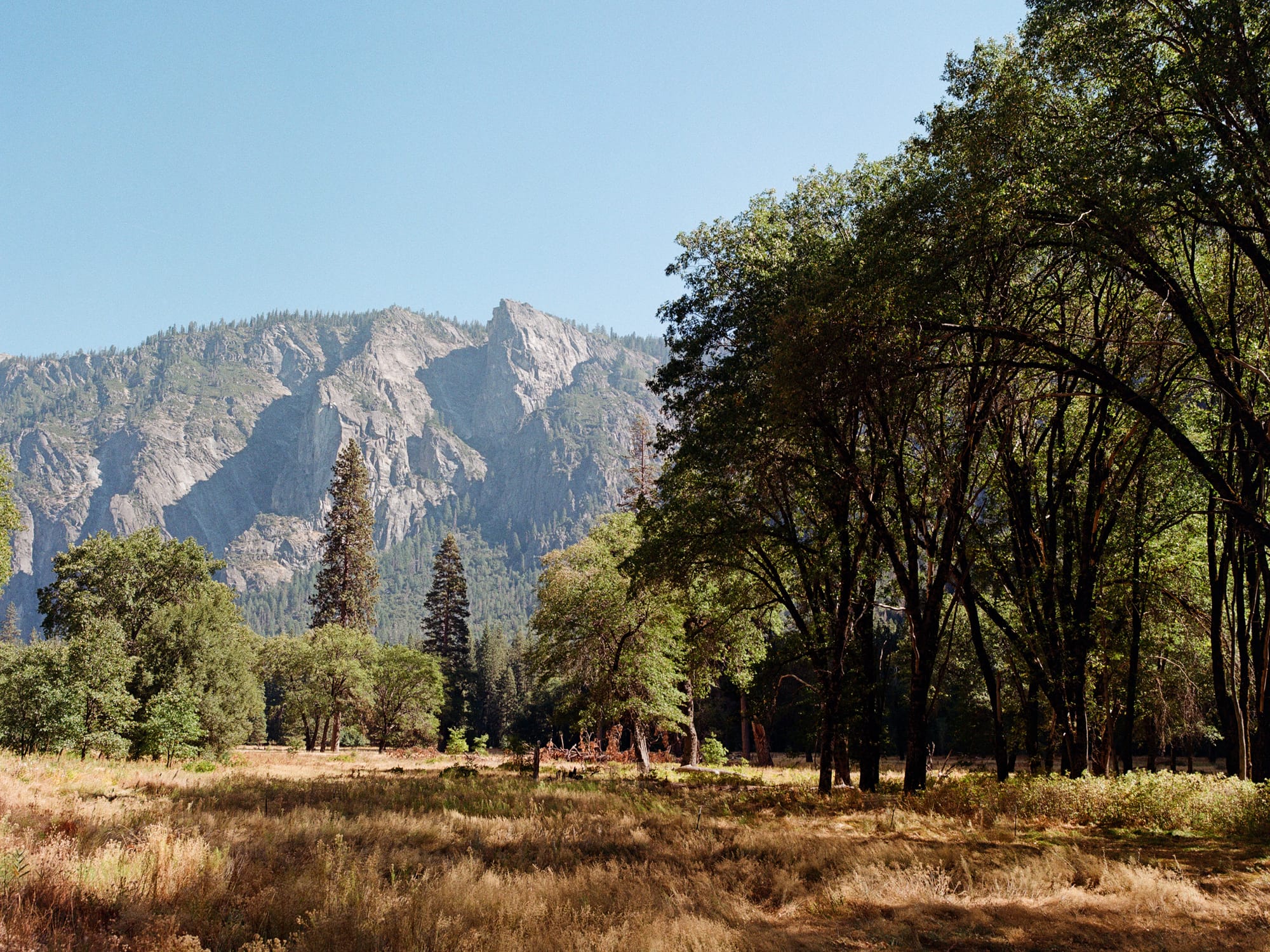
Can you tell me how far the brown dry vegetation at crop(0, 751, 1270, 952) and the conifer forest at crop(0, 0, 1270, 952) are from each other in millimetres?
64

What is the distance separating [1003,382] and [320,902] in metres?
12.6

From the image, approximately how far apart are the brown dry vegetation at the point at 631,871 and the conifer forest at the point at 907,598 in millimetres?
64

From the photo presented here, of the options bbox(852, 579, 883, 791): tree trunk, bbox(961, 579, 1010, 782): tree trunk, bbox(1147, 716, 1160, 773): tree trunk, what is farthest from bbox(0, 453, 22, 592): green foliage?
bbox(1147, 716, 1160, 773): tree trunk

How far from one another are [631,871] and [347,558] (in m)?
58.4

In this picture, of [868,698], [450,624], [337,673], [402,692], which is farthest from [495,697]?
[868,698]

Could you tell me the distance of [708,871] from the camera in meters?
9.00

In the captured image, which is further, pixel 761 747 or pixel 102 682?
pixel 761 747

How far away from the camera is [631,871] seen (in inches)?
333

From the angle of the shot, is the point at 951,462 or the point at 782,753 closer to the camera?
the point at 951,462

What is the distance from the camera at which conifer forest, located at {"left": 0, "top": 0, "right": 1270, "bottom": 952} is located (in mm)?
6887

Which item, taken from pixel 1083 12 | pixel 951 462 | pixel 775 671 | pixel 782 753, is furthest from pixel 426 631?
pixel 1083 12

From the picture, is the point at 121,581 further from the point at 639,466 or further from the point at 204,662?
the point at 639,466

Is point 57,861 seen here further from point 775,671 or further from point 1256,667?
point 1256,667

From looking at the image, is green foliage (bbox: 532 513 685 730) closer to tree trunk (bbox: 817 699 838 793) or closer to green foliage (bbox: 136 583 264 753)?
tree trunk (bbox: 817 699 838 793)
